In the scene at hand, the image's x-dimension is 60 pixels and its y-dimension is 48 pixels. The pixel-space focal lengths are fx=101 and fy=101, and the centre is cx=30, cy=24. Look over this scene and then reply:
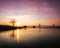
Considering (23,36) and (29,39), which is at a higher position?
(29,39)

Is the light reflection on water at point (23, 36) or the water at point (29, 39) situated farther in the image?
the light reflection on water at point (23, 36)

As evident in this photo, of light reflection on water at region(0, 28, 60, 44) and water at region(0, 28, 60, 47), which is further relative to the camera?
light reflection on water at region(0, 28, 60, 44)

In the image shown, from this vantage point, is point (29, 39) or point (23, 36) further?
point (23, 36)
